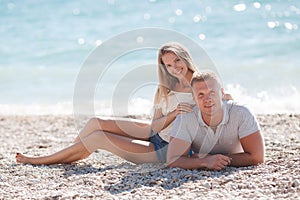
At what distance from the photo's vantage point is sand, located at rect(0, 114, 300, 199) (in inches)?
148

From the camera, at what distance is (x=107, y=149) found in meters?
4.99

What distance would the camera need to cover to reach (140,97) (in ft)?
34.7

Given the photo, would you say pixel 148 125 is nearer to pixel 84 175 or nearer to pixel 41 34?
pixel 84 175

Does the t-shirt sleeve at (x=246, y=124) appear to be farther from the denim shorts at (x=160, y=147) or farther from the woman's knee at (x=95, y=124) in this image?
the woman's knee at (x=95, y=124)

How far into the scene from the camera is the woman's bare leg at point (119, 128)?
4.98 metres

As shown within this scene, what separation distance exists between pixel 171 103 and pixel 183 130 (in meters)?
0.41

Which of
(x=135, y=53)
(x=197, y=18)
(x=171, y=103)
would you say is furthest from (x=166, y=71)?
(x=197, y=18)

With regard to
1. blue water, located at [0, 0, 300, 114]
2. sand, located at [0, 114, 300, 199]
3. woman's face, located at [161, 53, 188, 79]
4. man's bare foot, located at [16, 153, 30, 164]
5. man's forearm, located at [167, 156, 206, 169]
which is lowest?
sand, located at [0, 114, 300, 199]

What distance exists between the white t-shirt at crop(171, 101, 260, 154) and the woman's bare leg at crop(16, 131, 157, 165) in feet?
1.79

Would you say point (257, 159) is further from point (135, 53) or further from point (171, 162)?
point (135, 53)

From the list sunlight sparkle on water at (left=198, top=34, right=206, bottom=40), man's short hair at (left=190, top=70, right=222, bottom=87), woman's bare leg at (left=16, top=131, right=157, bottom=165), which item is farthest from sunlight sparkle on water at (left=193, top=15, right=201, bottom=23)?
man's short hair at (left=190, top=70, right=222, bottom=87)

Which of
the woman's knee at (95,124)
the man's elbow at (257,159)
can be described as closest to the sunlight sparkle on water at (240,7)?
the woman's knee at (95,124)

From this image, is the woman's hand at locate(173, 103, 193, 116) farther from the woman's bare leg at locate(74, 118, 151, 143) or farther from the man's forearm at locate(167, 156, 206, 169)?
the woman's bare leg at locate(74, 118, 151, 143)

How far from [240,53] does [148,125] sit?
8.92 metres
